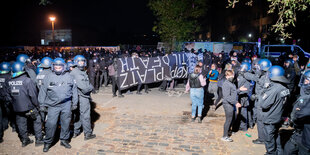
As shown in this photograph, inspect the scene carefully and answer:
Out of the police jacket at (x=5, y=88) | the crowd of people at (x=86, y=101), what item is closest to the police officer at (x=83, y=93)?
the crowd of people at (x=86, y=101)

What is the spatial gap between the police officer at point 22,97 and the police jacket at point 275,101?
18.3 ft

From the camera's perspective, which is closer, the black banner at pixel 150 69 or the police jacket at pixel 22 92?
the police jacket at pixel 22 92

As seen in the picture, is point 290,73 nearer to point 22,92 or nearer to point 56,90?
point 56,90

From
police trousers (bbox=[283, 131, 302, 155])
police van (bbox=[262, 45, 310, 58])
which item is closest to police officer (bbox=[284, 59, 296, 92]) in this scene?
police trousers (bbox=[283, 131, 302, 155])

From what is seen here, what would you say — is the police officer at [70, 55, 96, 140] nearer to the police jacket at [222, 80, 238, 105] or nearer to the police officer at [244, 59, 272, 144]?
the police jacket at [222, 80, 238, 105]

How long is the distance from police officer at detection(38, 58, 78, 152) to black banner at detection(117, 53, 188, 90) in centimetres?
523

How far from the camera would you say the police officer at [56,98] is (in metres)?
4.98

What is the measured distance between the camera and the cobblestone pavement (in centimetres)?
512

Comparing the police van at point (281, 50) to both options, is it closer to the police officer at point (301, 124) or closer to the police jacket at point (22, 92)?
the police officer at point (301, 124)

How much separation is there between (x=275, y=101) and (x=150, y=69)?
7.75 m

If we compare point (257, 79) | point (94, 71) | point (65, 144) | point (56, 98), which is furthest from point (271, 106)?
point (94, 71)

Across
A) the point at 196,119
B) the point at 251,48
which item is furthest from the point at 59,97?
the point at 251,48

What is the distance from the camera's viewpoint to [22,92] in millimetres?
5180

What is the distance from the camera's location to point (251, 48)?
20859 millimetres
